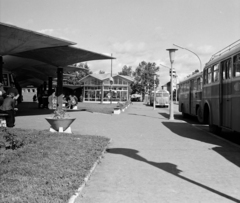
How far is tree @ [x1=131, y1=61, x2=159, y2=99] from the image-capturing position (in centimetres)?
8781

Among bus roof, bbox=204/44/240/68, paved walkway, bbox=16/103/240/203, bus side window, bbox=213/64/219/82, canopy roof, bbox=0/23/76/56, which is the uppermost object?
canopy roof, bbox=0/23/76/56

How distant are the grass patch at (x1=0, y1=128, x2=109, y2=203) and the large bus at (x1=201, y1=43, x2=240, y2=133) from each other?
4015mm

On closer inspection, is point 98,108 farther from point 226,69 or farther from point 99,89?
point 99,89

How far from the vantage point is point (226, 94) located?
33.5ft

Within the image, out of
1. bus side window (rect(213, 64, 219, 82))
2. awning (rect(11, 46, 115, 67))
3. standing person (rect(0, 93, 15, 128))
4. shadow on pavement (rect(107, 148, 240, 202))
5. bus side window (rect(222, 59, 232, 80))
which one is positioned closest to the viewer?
shadow on pavement (rect(107, 148, 240, 202))

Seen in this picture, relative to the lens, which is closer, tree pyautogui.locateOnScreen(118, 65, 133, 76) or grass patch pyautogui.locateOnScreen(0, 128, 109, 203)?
grass patch pyautogui.locateOnScreen(0, 128, 109, 203)

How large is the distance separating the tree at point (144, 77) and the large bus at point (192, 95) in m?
64.3

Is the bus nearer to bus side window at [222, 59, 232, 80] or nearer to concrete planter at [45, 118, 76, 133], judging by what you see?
bus side window at [222, 59, 232, 80]

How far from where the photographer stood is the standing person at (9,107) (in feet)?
38.5

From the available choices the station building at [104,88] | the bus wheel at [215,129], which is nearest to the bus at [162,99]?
the station building at [104,88]

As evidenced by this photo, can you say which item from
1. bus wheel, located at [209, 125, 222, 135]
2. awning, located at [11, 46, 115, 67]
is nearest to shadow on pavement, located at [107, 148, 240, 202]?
bus wheel, located at [209, 125, 222, 135]

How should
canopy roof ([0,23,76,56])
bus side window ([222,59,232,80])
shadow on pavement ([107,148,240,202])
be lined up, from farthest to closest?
1. canopy roof ([0,23,76,56])
2. bus side window ([222,59,232,80])
3. shadow on pavement ([107,148,240,202])

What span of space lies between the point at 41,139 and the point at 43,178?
13.9 feet

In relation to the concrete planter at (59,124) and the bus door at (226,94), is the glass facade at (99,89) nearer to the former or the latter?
the concrete planter at (59,124)
